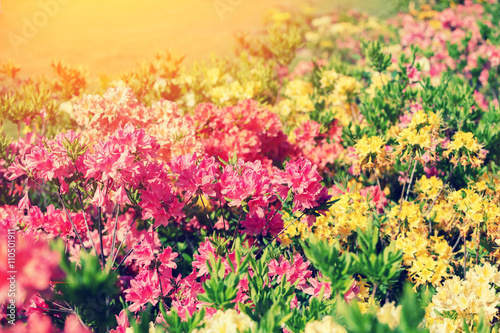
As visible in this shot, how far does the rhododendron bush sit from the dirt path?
15.7 feet

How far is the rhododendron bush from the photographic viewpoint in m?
1.28

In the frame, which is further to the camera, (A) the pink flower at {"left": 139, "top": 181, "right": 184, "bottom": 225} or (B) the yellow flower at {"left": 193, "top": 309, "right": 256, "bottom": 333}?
(A) the pink flower at {"left": 139, "top": 181, "right": 184, "bottom": 225}

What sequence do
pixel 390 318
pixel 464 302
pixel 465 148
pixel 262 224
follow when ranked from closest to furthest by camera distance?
pixel 390 318 → pixel 464 302 → pixel 262 224 → pixel 465 148

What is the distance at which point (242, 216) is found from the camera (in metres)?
2.47

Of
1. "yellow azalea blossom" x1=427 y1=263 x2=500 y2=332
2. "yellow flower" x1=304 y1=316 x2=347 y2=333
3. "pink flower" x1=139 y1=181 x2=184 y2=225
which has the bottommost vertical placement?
"yellow azalea blossom" x1=427 y1=263 x2=500 y2=332

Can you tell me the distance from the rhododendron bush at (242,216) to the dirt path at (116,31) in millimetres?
4772

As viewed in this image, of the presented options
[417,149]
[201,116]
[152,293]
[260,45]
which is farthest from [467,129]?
[260,45]

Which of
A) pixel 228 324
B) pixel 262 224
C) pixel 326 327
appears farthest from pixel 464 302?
pixel 228 324

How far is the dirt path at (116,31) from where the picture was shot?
8641 millimetres

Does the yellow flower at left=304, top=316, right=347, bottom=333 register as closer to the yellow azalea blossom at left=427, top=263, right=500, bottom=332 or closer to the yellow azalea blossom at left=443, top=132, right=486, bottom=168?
the yellow azalea blossom at left=427, top=263, right=500, bottom=332

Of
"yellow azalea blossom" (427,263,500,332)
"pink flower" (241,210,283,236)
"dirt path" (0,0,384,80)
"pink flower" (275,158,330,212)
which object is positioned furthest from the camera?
"dirt path" (0,0,384,80)

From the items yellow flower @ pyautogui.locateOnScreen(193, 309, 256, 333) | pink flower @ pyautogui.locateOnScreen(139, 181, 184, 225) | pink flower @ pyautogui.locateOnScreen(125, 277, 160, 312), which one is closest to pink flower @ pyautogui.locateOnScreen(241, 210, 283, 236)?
pink flower @ pyautogui.locateOnScreen(139, 181, 184, 225)

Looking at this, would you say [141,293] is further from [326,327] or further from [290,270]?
[326,327]

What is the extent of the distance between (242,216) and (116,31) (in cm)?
1051
